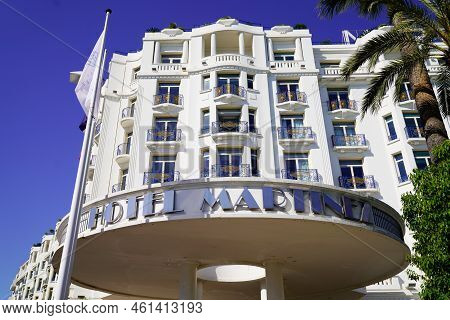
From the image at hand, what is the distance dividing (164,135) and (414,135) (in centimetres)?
1634

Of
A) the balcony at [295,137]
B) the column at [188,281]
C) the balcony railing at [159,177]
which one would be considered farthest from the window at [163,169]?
the column at [188,281]

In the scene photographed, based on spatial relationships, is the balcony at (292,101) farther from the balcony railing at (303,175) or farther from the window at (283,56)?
the balcony railing at (303,175)

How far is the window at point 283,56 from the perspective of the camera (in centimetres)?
3012

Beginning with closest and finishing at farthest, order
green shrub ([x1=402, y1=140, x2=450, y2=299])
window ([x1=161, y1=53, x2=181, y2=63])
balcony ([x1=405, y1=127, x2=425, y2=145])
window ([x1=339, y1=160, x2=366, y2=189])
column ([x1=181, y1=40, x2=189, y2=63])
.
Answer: green shrub ([x1=402, y1=140, x2=450, y2=299])
window ([x1=339, y1=160, x2=366, y2=189])
balcony ([x1=405, y1=127, x2=425, y2=145])
column ([x1=181, y1=40, x2=189, y2=63])
window ([x1=161, y1=53, x2=181, y2=63])

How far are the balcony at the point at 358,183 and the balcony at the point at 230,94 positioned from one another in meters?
8.27

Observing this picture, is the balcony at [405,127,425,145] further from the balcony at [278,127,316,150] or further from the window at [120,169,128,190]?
the window at [120,169,128,190]

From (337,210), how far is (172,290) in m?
10.3

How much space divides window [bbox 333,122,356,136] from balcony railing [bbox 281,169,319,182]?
450 centimetres

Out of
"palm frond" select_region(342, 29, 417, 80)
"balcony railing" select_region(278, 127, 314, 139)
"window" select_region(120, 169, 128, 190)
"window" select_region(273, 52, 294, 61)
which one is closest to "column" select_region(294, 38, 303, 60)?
"window" select_region(273, 52, 294, 61)

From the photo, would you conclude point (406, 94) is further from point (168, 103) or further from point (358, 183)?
point (168, 103)

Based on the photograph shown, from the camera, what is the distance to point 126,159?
26266 mm

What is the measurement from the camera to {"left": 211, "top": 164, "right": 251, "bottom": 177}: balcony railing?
23891mm

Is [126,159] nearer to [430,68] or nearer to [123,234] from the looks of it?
[123,234]
